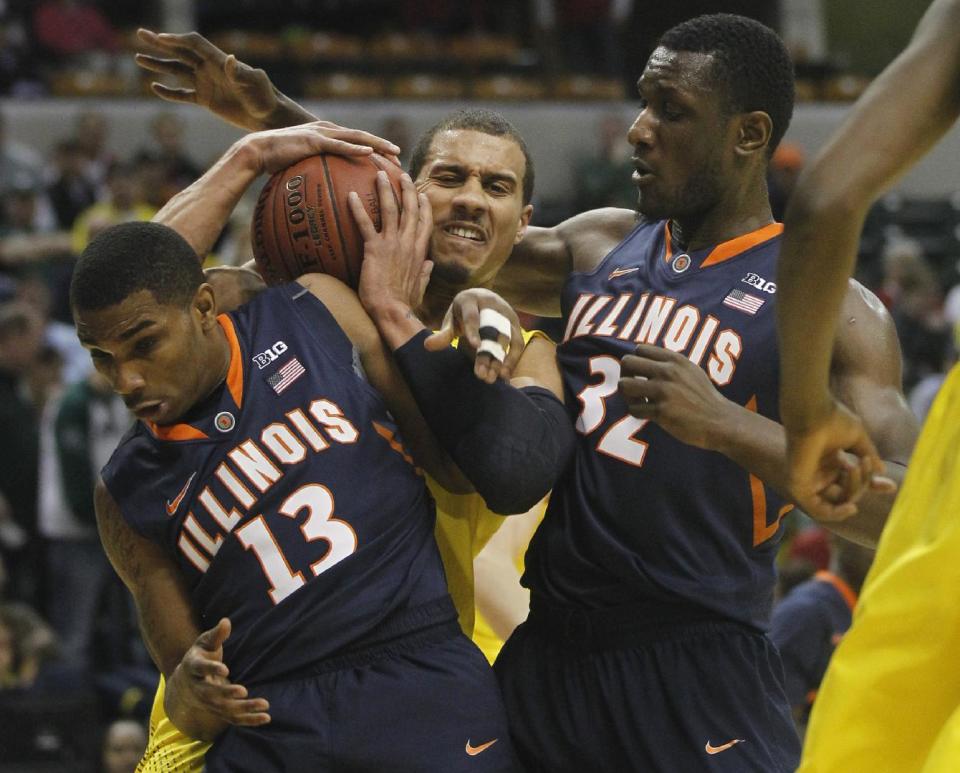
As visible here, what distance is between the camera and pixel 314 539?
335cm

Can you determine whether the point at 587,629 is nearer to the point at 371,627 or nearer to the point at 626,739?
the point at 626,739

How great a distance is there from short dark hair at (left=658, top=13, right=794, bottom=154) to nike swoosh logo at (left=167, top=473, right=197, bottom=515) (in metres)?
1.55

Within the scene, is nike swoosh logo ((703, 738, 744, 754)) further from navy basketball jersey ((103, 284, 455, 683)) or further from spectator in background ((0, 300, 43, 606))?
spectator in background ((0, 300, 43, 606))

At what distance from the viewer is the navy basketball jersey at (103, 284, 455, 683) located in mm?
3338

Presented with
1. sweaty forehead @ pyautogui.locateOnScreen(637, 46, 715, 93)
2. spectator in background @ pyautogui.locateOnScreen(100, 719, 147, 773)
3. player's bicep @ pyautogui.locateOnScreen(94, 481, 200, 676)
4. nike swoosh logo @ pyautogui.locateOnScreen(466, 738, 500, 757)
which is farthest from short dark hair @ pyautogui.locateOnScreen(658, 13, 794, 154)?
spectator in background @ pyautogui.locateOnScreen(100, 719, 147, 773)

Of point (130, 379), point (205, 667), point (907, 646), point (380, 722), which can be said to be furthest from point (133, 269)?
point (907, 646)

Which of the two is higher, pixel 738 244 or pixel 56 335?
pixel 738 244

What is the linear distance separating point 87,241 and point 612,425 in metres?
7.78

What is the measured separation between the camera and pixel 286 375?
3.48 meters

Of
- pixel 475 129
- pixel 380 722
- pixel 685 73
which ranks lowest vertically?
pixel 380 722

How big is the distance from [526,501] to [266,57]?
12.6 meters

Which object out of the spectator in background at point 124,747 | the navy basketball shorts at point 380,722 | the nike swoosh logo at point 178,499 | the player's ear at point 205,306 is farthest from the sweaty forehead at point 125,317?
the spectator in background at point 124,747

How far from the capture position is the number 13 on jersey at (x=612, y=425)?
12.0 feet

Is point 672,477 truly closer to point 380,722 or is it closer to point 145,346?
point 380,722
